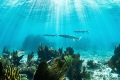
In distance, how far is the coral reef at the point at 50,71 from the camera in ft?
10.3

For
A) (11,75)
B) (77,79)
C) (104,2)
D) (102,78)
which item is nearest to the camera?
(11,75)

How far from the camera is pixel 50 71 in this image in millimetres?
3254

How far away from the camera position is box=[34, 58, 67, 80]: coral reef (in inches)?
123

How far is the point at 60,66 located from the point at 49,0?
30451mm

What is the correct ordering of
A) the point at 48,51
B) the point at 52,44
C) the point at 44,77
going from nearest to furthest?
the point at 44,77 → the point at 48,51 → the point at 52,44

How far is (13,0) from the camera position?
31.6 m

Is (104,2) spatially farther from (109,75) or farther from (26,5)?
(109,75)

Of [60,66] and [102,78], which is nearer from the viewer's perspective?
[60,66]

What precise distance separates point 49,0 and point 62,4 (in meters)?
5.21

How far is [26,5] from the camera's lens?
35406 mm

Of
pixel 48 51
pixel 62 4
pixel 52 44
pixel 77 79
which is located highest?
pixel 77 79

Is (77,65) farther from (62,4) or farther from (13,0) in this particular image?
(62,4)

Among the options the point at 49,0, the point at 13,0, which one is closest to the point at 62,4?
the point at 49,0

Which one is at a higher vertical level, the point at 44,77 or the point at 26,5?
the point at 44,77
